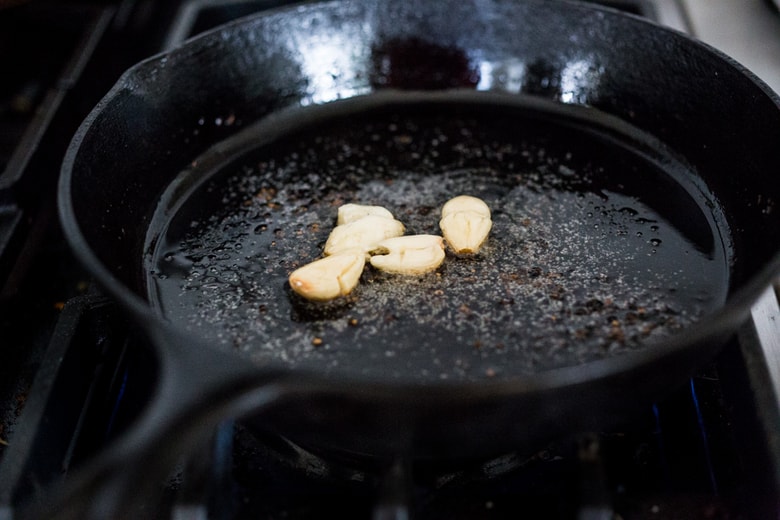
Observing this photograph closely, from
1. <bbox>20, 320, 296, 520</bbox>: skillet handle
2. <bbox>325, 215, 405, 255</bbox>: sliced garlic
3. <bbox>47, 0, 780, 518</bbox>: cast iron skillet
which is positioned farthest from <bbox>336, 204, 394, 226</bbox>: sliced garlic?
<bbox>20, 320, 296, 520</bbox>: skillet handle

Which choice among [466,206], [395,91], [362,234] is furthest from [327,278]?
[395,91]

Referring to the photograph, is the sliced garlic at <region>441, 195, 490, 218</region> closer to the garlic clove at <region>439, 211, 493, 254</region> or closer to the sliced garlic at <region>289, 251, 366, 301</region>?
the garlic clove at <region>439, 211, 493, 254</region>

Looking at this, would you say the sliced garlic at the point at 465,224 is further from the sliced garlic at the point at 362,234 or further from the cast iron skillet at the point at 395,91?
the cast iron skillet at the point at 395,91

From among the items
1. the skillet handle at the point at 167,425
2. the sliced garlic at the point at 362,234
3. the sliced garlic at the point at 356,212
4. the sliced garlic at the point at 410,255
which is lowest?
the skillet handle at the point at 167,425

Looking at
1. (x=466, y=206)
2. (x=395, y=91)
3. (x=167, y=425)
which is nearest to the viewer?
(x=167, y=425)

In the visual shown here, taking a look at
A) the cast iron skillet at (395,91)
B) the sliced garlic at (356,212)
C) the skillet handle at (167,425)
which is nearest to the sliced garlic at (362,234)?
the sliced garlic at (356,212)

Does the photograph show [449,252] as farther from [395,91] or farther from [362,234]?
[395,91]

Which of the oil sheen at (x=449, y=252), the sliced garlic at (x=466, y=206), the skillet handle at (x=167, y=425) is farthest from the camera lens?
the sliced garlic at (x=466, y=206)
